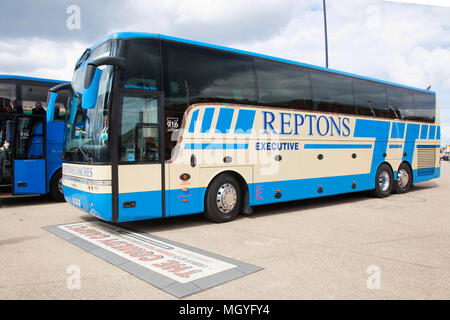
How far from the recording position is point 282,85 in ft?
28.6

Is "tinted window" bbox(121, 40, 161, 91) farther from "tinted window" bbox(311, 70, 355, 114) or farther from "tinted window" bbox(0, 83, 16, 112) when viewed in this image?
"tinted window" bbox(0, 83, 16, 112)

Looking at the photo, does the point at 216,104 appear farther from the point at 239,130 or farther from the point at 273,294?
the point at 273,294

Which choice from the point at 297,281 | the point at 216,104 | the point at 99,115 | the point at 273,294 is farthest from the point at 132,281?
the point at 216,104

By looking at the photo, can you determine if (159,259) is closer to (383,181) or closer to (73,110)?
(73,110)

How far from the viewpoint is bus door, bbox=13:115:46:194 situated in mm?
10211

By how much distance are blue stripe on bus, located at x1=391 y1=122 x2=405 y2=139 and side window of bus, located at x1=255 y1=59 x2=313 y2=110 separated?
4238 mm

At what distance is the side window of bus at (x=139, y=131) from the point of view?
6395 mm

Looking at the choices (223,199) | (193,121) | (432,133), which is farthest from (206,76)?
(432,133)

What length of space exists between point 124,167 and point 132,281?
263cm

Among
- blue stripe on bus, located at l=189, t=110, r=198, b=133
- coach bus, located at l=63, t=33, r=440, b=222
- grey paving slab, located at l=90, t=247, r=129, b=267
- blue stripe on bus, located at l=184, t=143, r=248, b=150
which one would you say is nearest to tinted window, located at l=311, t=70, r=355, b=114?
coach bus, located at l=63, t=33, r=440, b=222

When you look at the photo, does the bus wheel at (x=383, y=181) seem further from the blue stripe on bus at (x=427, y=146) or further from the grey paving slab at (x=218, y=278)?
the grey paving slab at (x=218, y=278)

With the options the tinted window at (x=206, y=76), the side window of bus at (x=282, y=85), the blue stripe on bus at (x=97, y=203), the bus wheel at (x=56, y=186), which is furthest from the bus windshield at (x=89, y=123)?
the bus wheel at (x=56, y=186)

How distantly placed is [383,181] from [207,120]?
24.1 ft
